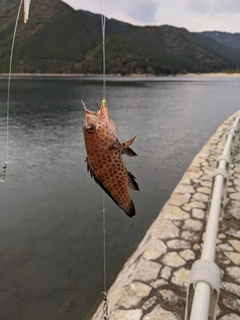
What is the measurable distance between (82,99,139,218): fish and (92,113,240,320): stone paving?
3.09 metres

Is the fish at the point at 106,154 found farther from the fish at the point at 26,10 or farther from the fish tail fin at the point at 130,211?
the fish at the point at 26,10

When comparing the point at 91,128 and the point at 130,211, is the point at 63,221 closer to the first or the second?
the point at 130,211

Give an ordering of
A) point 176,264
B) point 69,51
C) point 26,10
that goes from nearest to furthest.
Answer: point 26,10 → point 176,264 → point 69,51

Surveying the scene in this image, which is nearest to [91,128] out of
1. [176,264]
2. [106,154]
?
[106,154]

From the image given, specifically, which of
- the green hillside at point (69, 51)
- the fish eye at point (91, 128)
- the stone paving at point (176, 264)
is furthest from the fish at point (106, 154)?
the green hillside at point (69, 51)

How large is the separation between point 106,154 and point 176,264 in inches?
158

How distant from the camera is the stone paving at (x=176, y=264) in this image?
145 inches

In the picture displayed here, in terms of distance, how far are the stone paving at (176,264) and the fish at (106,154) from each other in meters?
3.09

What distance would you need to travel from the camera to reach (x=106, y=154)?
3.33 feet

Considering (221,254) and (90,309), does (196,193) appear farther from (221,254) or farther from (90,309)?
(90,309)

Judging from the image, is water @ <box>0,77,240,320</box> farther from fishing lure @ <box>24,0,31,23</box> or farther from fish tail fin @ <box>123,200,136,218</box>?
fishing lure @ <box>24,0,31,23</box>

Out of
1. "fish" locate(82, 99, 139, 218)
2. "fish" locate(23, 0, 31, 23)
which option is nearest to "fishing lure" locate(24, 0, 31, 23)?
"fish" locate(23, 0, 31, 23)

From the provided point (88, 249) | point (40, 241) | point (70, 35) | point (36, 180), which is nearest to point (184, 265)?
point (88, 249)

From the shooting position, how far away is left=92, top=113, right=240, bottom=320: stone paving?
369 centimetres
